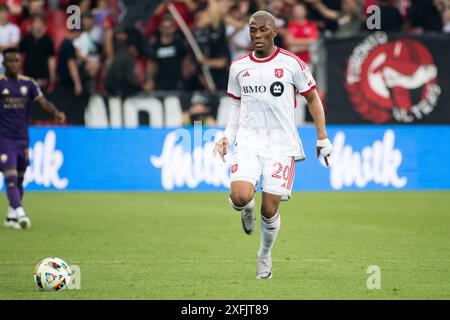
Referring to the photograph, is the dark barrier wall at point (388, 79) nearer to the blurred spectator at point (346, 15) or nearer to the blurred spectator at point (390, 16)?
the blurred spectator at point (390, 16)

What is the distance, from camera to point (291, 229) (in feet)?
51.6

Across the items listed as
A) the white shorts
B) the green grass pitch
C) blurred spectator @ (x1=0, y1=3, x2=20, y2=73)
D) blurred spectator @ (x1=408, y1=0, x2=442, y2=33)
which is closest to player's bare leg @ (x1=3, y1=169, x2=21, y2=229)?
the green grass pitch

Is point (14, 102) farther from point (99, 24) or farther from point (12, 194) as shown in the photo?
point (99, 24)

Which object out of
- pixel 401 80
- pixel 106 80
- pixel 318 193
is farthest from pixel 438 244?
pixel 106 80

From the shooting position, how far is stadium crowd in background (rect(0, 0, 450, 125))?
74.0 feet

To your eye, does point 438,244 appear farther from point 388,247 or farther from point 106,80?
point 106,80

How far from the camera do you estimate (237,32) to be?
23031 millimetres

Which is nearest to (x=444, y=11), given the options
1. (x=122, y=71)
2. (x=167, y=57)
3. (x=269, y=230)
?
(x=167, y=57)

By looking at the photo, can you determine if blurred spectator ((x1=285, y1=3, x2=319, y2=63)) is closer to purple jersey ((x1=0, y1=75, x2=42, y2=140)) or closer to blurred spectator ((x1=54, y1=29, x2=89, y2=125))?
blurred spectator ((x1=54, y1=29, x2=89, y2=125))

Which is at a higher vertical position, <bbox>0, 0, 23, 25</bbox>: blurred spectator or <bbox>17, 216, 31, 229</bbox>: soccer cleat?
<bbox>0, 0, 23, 25</bbox>: blurred spectator

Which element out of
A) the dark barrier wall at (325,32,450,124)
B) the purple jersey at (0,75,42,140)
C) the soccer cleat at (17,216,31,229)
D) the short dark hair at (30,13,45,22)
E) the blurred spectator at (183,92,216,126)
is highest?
the short dark hair at (30,13,45,22)

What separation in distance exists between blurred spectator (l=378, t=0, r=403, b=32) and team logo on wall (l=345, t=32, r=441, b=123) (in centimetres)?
89

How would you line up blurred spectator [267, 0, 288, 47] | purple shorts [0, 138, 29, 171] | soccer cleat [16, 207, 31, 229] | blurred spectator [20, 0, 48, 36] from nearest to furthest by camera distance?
soccer cleat [16, 207, 31, 229] < purple shorts [0, 138, 29, 171] < blurred spectator [267, 0, 288, 47] < blurred spectator [20, 0, 48, 36]

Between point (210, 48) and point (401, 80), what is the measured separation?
3904 millimetres
